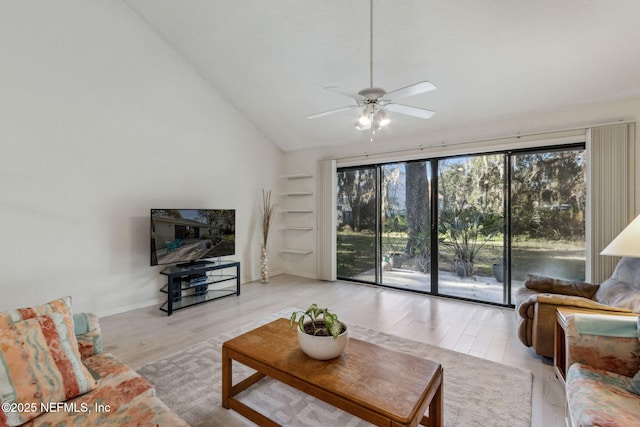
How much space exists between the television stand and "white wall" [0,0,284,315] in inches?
12.6

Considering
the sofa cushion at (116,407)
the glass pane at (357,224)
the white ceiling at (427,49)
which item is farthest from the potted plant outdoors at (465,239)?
the sofa cushion at (116,407)

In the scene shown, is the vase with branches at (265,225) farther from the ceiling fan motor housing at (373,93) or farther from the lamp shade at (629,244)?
the lamp shade at (629,244)

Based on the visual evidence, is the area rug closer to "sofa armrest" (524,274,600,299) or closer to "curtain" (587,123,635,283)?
"sofa armrest" (524,274,600,299)

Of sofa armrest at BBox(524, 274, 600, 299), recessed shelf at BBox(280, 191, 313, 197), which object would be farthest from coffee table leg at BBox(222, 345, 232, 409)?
recessed shelf at BBox(280, 191, 313, 197)

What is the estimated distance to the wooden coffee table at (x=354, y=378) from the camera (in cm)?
134

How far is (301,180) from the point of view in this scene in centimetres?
596

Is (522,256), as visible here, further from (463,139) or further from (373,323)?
(373,323)

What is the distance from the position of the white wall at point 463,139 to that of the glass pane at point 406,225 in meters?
0.33

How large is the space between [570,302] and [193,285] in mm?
4236

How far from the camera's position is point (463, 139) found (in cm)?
417

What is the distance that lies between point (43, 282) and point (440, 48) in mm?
4924

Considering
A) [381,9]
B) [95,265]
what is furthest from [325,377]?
[95,265]

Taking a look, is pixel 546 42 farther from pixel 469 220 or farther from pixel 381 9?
pixel 469 220

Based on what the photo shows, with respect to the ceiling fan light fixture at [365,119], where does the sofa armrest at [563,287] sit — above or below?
below
